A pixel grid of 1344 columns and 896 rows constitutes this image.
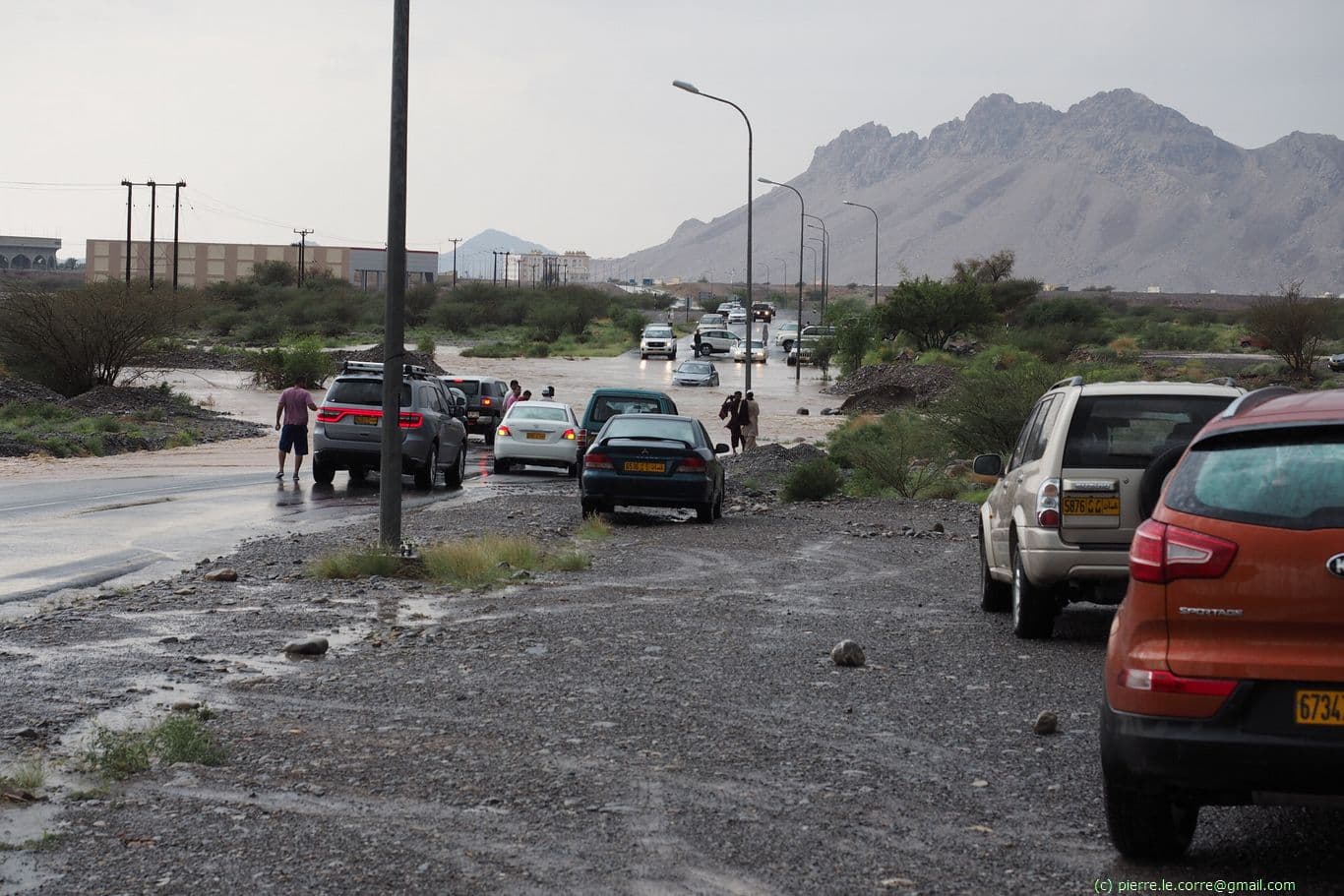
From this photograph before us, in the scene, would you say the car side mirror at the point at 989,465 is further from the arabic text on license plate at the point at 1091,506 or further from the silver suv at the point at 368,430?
the silver suv at the point at 368,430

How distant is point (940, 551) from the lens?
17.3 meters

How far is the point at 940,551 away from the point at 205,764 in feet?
37.3

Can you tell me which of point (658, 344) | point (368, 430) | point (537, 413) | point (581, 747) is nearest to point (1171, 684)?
point (581, 747)

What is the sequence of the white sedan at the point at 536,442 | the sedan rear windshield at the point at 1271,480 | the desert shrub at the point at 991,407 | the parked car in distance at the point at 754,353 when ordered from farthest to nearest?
the parked car in distance at the point at 754,353
the white sedan at the point at 536,442
the desert shrub at the point at 991,407
the sedan rear windshield at the point at 1271,480

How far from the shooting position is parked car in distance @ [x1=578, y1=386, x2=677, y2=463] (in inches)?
1058

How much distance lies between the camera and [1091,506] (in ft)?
33.9

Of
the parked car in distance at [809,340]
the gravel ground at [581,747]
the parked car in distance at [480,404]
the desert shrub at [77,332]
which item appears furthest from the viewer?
the parked car in distance at [809,340]

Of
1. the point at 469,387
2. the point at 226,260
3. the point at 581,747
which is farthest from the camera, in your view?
the point at 226,260

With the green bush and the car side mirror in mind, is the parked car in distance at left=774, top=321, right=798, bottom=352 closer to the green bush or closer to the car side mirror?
the green bush

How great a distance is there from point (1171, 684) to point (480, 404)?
33169 millimetres

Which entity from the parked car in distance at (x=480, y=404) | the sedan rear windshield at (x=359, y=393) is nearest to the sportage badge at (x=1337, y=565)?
the sedan rear windshield at (x=359, y=393)

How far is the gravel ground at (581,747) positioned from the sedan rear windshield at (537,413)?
1561 centimetres

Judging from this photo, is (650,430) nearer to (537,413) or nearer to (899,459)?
(899,459)

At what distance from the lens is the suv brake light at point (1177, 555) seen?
4992mm
